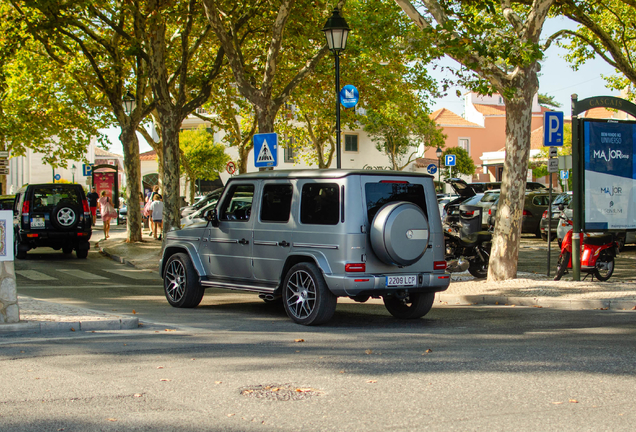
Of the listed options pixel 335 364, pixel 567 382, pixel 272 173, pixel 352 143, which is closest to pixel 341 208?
pixel 272 173

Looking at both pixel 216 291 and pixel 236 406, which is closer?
pixel 236 406

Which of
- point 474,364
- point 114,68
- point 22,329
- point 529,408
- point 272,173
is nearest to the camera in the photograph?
point 529,408

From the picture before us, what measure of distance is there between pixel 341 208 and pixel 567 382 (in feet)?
12.2

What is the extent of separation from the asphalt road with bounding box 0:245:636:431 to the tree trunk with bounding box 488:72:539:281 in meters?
3.50

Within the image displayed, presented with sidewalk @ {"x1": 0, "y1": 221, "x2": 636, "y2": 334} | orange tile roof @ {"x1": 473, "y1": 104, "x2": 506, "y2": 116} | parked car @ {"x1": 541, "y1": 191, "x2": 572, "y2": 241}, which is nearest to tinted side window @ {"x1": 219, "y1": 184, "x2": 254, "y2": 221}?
sidewalk @ {"x1": 0, "y1": 221, "x2": 636, "y2": 334}

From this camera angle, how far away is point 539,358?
22.5 feet

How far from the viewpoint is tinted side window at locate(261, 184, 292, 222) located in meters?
9.63

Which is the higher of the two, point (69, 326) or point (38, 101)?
point (38, 101)

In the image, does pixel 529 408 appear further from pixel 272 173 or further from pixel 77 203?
pixel 77 203

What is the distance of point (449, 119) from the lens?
253 feet

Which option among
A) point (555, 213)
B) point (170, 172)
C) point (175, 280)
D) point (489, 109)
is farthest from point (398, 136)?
point (175, 280)

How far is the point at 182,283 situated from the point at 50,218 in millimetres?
11037

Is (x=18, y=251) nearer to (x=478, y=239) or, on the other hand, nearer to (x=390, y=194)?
(x=478, y=239)

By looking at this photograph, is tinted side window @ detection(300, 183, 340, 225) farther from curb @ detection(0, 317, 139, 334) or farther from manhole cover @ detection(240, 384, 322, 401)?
manhole cover @ detection(240, 384, 322, 401)
